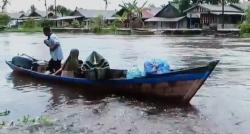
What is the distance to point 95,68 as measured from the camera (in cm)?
1316

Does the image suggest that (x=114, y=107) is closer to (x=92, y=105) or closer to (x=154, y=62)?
(x=92, y=105)

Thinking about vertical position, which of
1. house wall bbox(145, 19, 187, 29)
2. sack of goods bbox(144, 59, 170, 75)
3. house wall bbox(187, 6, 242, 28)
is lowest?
sack of goods bbox(144, 59, 170, 75)

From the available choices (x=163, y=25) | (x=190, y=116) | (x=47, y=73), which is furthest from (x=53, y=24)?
(x=190, y=116)

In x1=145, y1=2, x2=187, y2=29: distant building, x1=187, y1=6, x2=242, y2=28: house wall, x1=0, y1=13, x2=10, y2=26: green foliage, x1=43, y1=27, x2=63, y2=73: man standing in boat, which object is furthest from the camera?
x1=0, y1=13, x2=10, y2=26: green foliage

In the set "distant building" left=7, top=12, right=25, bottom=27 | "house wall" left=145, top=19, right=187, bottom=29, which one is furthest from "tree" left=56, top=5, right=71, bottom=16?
"house wall" left=145, top=19, right=187, bottom=29

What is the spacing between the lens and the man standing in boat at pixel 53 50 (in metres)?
15.1

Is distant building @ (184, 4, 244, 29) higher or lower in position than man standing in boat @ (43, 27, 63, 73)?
higher

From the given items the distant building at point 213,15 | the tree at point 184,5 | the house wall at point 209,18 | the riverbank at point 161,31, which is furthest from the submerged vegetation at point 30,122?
the tree at point 184,5

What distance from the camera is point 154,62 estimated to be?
12.1 meters

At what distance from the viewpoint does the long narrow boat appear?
11367mm

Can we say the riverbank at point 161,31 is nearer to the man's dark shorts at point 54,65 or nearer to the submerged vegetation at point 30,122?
the man's dark shorts at point 54,65

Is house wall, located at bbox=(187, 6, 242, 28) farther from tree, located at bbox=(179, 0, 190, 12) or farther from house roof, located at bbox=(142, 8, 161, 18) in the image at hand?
house roof, located at bbox=(142, 8, 161, 18)

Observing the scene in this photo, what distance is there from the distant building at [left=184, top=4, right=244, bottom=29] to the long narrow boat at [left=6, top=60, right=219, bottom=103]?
54534 mm

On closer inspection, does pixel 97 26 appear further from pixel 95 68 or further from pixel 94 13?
pixel 95 68
